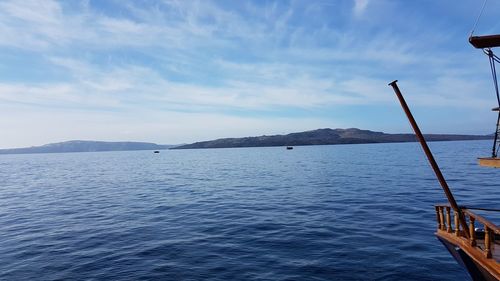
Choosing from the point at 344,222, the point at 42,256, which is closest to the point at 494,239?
the point at 344,222

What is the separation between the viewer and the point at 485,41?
14812 mm

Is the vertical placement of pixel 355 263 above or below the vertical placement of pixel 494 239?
below

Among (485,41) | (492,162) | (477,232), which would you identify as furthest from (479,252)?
(485,41)

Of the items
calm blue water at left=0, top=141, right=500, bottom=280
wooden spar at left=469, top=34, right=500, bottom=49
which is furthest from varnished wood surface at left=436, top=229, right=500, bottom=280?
wooden spar at left=469, top=34, right=500, bottom=49

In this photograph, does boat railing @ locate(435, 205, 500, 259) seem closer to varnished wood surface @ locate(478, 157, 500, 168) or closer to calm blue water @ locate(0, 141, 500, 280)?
varnished wood surface @ locate(478, 157, 500, 168)

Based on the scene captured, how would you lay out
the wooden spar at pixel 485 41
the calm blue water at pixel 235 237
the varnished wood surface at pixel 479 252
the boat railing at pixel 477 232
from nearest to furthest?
1. the varnished wood surface at pixel 479 252
2. the boat railing at pixel 477 232
3. the wooden spar at pixel 485 41
4. the calm blue water at pixel 235 237

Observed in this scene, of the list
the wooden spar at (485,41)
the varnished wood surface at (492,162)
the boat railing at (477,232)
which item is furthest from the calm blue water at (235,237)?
the wooden spar at (485,41)

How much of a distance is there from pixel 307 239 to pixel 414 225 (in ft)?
28.9

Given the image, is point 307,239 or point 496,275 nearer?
point 496,275

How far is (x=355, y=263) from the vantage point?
56.5 ft

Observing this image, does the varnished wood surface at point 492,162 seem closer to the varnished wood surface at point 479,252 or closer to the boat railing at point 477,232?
the boat railing at point 477,232

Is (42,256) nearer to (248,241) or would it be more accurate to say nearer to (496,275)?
(248,241)

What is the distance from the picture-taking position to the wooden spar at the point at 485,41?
14625 mm

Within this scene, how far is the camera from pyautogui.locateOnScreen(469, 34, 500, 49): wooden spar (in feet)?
48.0
